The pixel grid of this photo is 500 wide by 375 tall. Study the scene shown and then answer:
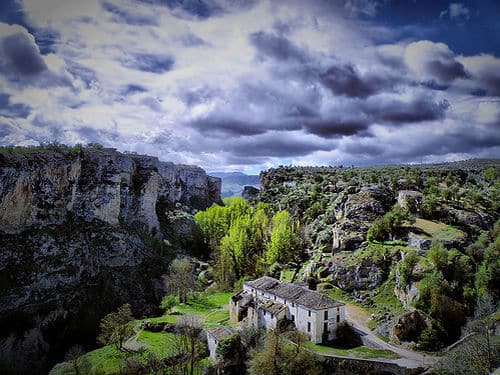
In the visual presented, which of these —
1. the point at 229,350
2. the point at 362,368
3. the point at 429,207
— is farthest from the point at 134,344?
the point at 429,207

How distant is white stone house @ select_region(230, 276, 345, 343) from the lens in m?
31.2

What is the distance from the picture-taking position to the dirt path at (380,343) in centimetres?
2672

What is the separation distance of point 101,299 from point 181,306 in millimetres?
15581

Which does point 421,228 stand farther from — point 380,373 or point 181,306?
point 181,306

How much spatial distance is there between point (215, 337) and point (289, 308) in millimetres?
8092

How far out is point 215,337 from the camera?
103ft

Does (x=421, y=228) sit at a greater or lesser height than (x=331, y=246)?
greater

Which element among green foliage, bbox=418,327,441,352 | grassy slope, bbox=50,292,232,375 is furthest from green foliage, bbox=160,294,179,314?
green foliage, bbox=418,327,441,352

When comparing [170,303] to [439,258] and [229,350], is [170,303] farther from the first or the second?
[439,258]

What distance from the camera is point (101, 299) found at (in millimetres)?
52688

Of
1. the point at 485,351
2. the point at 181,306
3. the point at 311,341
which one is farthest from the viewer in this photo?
the point at 181,306

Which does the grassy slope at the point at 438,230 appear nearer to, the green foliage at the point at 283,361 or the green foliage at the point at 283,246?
the green foliage at the point at 283,246

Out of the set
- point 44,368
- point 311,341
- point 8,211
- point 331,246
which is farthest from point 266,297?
point 8,211

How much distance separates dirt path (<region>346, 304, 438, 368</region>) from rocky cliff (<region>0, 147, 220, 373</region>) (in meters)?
33.4
